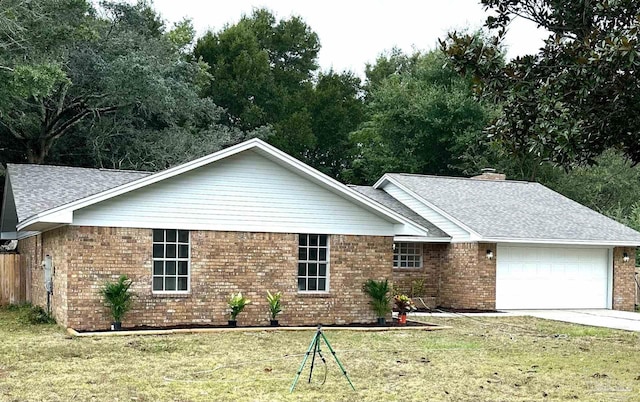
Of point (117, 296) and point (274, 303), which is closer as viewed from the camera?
point (117, 296)

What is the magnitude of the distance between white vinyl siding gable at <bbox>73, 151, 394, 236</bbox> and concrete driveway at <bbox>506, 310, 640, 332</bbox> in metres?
5.71

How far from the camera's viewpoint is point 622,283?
81.1 feet

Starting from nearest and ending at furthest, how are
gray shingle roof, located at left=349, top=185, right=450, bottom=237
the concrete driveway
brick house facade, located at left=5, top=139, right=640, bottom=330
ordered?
1. brick house facade, located at left=5, top=139, right=640, bottom=330
2. the concrete driveway
3. gray shingle roof, located at left=349, top=185, right=450, bottom=237

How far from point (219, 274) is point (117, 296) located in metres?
2.34

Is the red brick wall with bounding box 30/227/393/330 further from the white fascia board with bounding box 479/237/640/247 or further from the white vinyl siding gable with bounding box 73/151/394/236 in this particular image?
the white fascia board with bounding box 479/237/640/247

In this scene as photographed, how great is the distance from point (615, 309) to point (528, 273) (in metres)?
3.50

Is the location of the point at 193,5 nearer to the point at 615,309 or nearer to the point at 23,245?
the point at 23,245

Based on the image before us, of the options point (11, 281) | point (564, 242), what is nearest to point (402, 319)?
point (564, 242)

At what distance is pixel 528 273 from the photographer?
76.7 ft

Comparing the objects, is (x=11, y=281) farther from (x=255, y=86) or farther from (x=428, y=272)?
(x=255, y=86)

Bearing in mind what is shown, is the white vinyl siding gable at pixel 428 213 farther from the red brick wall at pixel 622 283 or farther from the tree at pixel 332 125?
the tree at pixel 332 125

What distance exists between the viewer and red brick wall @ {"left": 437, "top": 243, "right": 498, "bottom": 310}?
22.4m

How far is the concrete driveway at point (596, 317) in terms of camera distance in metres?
19.2

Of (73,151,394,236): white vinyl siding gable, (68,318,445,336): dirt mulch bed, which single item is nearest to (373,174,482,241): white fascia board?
(68,318,445,336): dirt mulch bed
